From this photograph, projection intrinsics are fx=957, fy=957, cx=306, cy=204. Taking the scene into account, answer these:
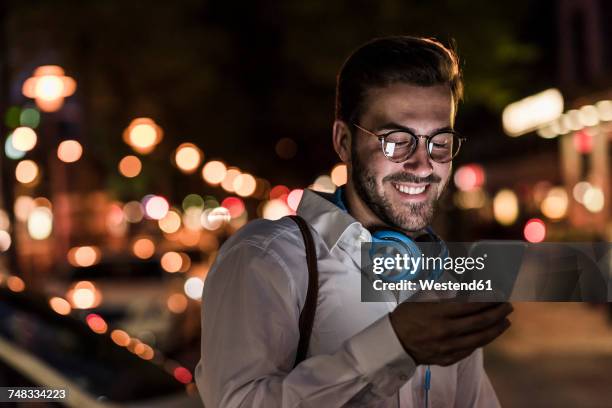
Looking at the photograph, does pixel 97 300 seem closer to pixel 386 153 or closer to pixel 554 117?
pixel 554 117

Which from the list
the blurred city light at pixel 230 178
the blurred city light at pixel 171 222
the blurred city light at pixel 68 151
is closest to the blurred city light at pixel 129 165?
the blurred city light at pixel 230 178

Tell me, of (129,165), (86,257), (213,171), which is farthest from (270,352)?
(213,171)

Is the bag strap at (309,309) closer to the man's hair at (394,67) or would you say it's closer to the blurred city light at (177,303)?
the man's hair at (394,67)

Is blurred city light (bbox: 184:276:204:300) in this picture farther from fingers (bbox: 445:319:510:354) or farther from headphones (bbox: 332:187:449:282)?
fingers (bbox: 445:319:510:354)

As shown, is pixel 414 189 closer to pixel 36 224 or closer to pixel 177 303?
pixel 177 303

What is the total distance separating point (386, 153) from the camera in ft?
6.45

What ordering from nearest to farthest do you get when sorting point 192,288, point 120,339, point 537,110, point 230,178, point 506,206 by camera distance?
point 120,339 < point 192,288 < point 537,110 < point 506,206 < point 230,178

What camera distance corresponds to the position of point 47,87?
10922 mm

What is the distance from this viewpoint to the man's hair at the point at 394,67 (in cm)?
198

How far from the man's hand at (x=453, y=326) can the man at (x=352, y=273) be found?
3cm

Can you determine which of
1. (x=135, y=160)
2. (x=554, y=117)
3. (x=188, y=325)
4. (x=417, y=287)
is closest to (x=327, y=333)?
(x=417, y=287)

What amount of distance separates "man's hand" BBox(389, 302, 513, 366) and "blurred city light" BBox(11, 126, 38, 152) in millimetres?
9065

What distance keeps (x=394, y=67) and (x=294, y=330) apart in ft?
1.91

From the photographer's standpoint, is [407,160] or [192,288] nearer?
[407,160]
